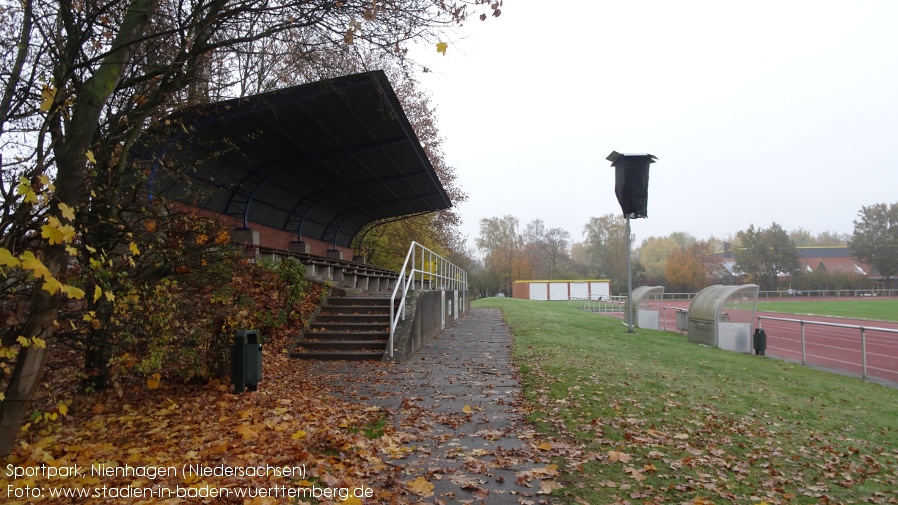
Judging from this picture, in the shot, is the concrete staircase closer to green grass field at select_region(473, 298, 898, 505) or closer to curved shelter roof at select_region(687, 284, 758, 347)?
green grass field at select_region(473, 298, 898, 505)

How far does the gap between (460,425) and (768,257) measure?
79.3m

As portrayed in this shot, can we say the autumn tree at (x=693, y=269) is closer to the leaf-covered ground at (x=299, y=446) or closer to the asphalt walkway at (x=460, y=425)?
the asphalt walkway at (x=460, y=425)

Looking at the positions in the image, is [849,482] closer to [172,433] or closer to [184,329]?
[172,433]

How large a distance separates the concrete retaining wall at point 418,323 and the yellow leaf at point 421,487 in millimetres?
5864

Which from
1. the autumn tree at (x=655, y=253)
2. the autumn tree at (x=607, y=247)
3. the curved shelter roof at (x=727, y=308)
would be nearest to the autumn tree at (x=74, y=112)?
the curved shelter roof at (x=727, y=308)

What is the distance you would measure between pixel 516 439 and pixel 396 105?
8537 millimetres

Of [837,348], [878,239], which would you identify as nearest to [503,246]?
[878,239]

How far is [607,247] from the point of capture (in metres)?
88.6

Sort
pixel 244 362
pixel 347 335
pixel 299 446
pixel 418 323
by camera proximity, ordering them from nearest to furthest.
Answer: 1. pixel 299 446
2. pixel 244 362
3. pixel 347 335
4. pixel 418 323

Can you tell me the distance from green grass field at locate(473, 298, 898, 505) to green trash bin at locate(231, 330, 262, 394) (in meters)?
3.40

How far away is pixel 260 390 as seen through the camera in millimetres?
7336

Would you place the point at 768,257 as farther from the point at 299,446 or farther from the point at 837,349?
the point at 299,446

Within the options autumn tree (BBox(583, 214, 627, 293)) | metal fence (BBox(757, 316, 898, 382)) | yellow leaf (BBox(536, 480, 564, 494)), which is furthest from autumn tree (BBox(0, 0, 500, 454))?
autumn tree (BBox(583, 214, 627, 293))

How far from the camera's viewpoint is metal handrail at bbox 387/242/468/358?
1080 centimetres
